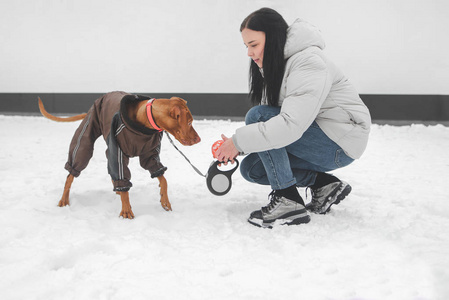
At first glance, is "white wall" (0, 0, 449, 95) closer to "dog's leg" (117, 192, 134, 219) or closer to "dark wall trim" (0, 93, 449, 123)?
"dark wall trim" (0, 93, 449, 123)

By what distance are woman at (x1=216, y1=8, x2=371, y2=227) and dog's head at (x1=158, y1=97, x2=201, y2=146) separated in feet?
0.46

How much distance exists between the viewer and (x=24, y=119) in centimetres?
481

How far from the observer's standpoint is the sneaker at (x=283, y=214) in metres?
1.36

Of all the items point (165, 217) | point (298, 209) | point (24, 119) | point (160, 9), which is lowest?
point (24, 119)

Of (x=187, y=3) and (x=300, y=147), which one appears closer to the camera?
(x=300, y=147)

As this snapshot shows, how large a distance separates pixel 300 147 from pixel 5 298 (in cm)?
107

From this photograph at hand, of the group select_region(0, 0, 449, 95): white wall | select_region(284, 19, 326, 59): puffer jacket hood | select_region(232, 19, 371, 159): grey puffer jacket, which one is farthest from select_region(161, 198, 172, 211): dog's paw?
select_region(0, 0, 449, 95): white wall

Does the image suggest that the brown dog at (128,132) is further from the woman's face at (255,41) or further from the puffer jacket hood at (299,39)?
the puffer jacket hood at (299,39)

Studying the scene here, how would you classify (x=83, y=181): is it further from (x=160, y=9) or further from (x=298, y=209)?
(x=160, y=9)

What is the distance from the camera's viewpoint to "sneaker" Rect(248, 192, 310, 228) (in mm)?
1359

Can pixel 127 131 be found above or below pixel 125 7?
below

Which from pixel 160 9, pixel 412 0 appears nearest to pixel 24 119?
pixel 160 9

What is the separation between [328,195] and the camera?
1.47m

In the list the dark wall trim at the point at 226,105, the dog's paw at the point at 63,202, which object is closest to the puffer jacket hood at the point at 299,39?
the dog's paw at the point at 63,202
